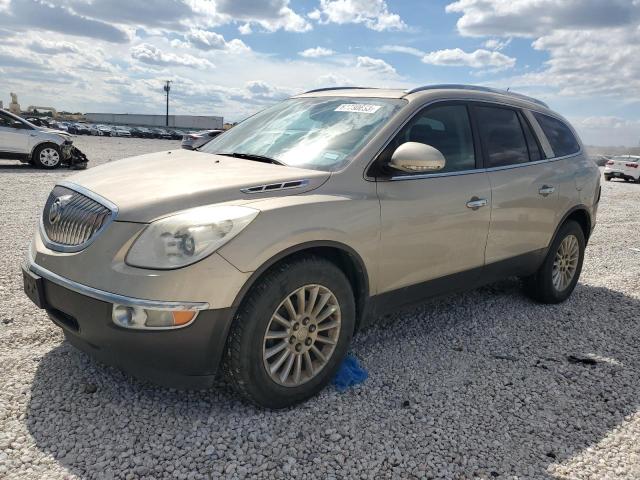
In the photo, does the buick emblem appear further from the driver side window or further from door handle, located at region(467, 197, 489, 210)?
the driver side window

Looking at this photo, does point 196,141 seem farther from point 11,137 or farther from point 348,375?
point 11,137

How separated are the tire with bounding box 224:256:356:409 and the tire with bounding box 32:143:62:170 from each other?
45.2 ft

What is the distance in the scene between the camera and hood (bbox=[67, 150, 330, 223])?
2.68 meters

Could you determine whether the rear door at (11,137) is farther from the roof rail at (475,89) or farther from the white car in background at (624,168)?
the white car in background at (624,168)

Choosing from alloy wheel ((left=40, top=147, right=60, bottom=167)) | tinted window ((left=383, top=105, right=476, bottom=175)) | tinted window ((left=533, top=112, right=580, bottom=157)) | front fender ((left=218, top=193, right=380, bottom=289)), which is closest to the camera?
front fender ((left=218, top=193, right=380, bottom=289))

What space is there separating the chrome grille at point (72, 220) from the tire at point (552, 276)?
390cm

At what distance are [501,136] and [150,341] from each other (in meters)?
3.21

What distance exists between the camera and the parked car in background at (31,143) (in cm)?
1382

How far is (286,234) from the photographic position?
277 cm

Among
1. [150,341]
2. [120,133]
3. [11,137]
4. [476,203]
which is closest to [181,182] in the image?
[150,341]

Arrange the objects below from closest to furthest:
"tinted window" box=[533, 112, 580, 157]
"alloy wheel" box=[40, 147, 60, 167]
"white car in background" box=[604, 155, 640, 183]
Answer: "tinted window" box=[533, 112, 580, 157] → "alloy wheel" box=[40, 147, 60, 167] → "white car in background" box=[604, 155, 640, 183]

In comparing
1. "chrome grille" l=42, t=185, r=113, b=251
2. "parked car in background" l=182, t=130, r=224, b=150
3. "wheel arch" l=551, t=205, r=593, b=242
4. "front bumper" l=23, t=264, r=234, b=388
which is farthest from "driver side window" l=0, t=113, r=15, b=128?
"wheel arch" l=551, t=205, r=593, b=242

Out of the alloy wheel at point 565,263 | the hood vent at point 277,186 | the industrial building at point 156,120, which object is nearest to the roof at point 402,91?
the hood vent at point 277,186

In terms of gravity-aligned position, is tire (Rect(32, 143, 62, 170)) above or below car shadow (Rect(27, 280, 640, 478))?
above
